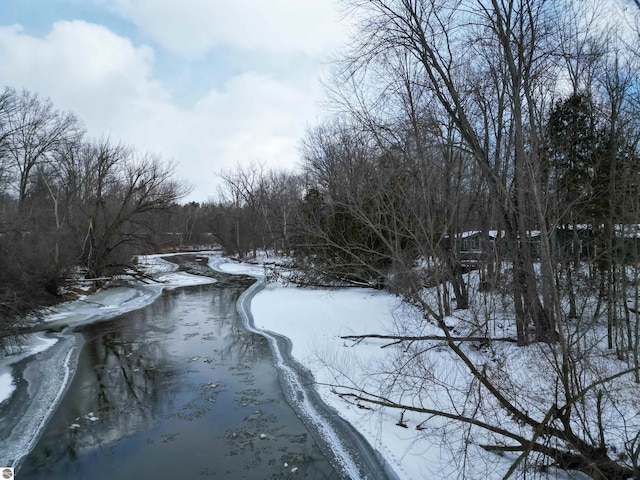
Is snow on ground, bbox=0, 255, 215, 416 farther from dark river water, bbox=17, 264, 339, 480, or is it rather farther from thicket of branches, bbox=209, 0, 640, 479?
thicket of branches, bbox=209, 0, 640, 479

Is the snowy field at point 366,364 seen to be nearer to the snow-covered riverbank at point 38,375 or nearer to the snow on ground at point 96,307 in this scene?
the snow-covered riverbank at point 38,375

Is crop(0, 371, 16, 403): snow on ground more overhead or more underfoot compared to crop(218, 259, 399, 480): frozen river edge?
more overhead

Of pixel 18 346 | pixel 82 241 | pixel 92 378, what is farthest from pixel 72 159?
pixel 92 378

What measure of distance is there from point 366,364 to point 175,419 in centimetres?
404

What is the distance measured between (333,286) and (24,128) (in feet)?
76.7

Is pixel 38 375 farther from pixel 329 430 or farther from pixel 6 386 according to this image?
pixel 329 430

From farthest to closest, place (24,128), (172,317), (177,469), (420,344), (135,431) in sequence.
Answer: (24,128) → (172,317) → (420,344) → (135,431) → (177,469)

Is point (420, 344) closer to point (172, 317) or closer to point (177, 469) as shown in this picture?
point (177, 469)

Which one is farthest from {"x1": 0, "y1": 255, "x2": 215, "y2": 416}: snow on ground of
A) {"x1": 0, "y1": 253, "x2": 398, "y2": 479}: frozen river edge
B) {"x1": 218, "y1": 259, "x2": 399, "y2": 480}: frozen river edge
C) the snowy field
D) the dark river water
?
the snowy field

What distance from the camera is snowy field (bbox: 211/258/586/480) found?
5.40 m

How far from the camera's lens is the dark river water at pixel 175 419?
→ 5773 millimetres

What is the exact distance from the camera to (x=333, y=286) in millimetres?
20375

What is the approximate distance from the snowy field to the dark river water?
925 millimetres

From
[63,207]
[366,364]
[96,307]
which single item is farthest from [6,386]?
[63,207]
